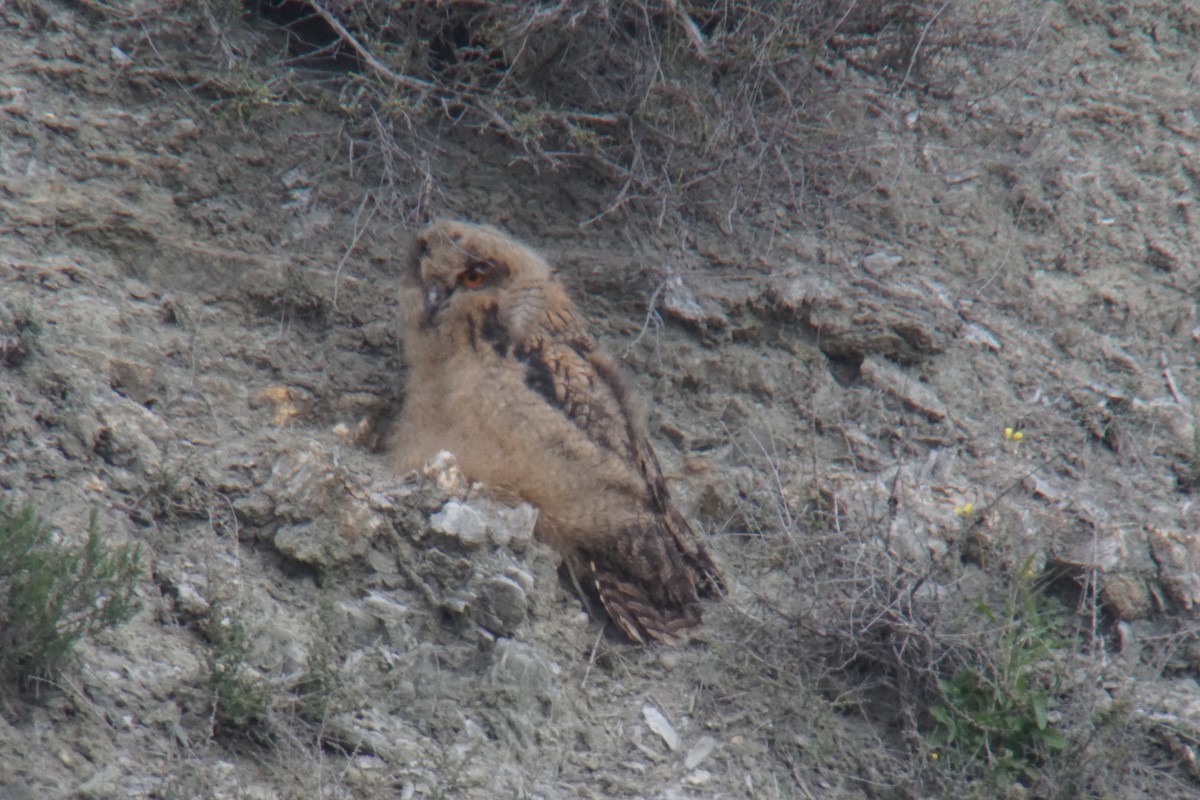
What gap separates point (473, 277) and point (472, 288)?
0.05m

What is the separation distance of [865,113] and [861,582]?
3067 millimetres

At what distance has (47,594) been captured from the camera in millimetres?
2748

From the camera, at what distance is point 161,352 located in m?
4.21

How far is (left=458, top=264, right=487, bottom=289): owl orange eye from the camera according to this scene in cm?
456

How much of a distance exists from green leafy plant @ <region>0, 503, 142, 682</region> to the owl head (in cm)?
178

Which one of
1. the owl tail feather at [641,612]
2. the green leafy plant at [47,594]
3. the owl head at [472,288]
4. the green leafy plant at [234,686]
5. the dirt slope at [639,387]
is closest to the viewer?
the green leafy plant at [47,594]

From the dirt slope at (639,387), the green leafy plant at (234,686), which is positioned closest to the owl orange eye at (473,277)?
the dirt slope at (639,387)

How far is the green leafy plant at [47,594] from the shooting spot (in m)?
2.73

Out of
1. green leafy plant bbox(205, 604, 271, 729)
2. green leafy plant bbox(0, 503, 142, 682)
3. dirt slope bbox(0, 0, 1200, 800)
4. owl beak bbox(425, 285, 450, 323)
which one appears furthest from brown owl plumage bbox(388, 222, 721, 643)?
green leafy plant bbox(0, 503, 142, 682)

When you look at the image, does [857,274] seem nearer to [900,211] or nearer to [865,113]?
[900,211]

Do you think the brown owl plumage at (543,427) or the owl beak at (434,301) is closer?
the brown owl plumage at (543,427)

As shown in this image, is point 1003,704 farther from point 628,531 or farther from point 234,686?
point 234,686

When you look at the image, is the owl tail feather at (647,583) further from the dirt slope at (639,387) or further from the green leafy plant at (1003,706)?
the green leafy plant at (1003,706)

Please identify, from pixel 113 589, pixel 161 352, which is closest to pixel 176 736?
pixel 113 589
